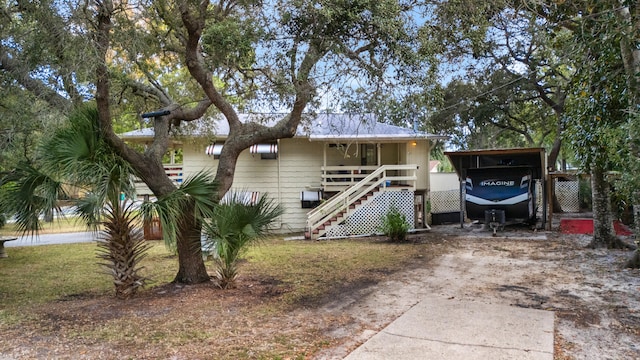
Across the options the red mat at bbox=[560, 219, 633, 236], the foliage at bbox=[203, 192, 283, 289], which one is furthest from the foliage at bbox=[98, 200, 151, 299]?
the red mat at bbox=[560, 219, 633, 236]

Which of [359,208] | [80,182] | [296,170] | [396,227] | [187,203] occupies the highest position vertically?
[296,170]

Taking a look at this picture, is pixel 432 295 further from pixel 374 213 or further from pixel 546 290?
pixel 374 213

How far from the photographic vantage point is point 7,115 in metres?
7.16

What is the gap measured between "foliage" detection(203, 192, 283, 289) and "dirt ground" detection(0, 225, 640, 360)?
1.51ft

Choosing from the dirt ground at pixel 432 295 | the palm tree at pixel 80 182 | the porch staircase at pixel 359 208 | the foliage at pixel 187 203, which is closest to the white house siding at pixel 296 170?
the porch staircase at pixel 359 208

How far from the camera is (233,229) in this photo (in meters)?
6.51

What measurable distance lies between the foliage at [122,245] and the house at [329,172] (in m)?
7.63

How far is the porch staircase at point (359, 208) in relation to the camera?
13.6 metres

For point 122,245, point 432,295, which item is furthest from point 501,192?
point 122,245

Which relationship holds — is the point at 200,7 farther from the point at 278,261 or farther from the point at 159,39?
the point at 278,261

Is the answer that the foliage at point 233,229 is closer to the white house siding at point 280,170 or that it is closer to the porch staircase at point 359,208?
the porch staircase at point 359,208

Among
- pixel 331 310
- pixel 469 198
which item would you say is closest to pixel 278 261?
pixel 331 310

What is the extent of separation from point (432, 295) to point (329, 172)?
929 centimetres

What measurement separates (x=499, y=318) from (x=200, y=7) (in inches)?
229
